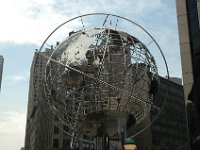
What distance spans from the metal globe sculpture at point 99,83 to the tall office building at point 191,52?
10.6m

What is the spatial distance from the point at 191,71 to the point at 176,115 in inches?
2148

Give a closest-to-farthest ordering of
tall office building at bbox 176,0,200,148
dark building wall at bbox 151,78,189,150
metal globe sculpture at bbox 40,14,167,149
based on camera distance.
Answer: metal globe sculpture at bbox 40,14,167,149, tall office building at bbox 176,0,200,148, dark building wall at bbox 151,78,189,150

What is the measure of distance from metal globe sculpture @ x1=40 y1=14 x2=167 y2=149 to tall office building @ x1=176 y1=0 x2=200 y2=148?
418 inches

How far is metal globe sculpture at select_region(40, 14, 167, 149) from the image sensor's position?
12.5 metres

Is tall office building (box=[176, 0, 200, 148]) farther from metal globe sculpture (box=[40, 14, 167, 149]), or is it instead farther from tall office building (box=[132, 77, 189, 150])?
tall office building (box=[132, 77, 189, 150])

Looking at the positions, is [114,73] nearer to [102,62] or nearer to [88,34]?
[102,62]

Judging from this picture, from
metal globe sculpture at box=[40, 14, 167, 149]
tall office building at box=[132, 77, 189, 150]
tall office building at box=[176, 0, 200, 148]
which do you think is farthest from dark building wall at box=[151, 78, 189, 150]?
metal globe sculpture at box=[40, 14, 167, 149]

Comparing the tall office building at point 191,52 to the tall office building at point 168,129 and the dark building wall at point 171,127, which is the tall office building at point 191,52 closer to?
the tall office building at point 168,129

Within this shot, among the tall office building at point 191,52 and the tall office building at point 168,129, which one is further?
the tall office building at point 168,129

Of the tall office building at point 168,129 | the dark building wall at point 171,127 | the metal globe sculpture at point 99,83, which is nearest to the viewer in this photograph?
the metal globe sculpture at point 99,83

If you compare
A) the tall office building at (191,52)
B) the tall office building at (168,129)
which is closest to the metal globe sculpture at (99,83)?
the tall office building at (191,52)

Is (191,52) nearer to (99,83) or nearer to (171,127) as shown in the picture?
(99,83)

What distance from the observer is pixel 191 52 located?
25156mm

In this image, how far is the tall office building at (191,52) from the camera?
2328 centimetres
